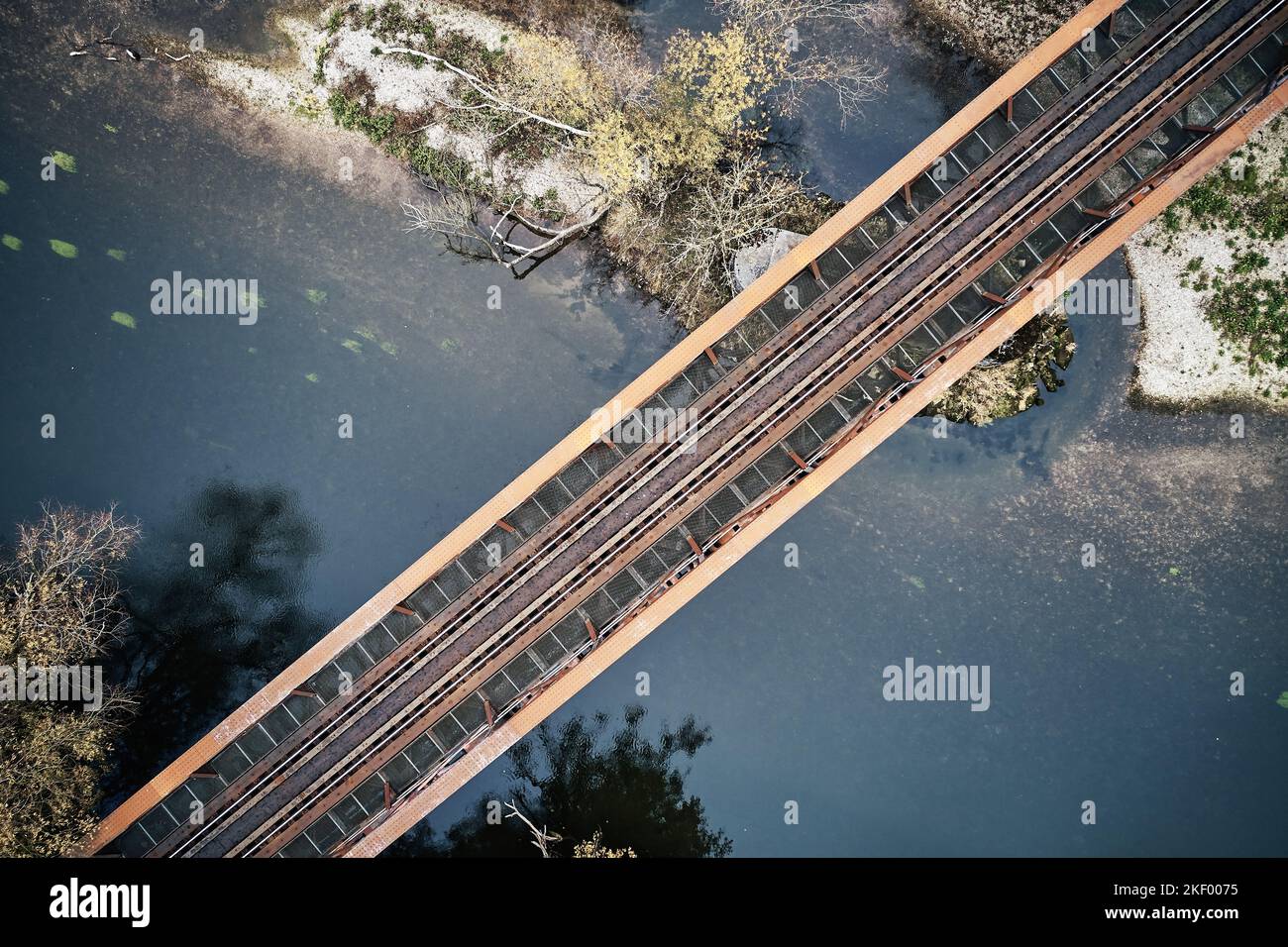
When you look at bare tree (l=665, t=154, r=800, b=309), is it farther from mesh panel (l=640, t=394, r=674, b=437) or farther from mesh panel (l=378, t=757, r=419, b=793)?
mesh panel (l=378, t=757, r=419, b=793)

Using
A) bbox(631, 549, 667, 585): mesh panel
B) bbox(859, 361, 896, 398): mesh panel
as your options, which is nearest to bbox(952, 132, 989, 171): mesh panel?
bbox(859, 361, 896, 398): mesh panel

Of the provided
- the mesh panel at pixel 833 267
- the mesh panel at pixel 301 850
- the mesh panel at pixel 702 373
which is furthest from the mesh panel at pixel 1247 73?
the mesh panel at pixel 301 850

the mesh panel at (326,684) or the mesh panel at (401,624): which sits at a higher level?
the mesh panel at (401,624)

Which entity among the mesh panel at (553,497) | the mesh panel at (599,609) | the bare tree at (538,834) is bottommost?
the bare tree at (538,834)

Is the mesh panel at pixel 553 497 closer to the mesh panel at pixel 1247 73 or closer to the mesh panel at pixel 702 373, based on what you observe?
the mesh panel at pixel 702 373

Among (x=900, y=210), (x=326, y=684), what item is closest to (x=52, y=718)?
(x=326, y=684)

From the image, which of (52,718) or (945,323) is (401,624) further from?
(945,323)
